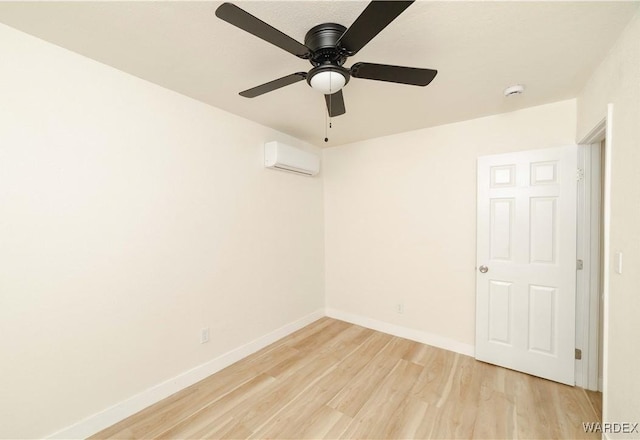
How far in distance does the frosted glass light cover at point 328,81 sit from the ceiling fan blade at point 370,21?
131 millimetres

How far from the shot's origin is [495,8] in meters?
1.25

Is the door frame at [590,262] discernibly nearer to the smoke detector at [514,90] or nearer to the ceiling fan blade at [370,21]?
the smoke detector at [514,90]

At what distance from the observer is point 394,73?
1.34 m

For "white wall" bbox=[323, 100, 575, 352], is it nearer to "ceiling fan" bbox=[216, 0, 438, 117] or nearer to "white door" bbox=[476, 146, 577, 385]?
"white door" bbox=[476, 146, 577, 385]

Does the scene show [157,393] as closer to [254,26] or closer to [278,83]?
[278,83]

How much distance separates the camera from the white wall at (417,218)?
2.54 metres

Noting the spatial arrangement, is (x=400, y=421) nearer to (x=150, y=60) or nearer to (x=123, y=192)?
(x=123, y=192)

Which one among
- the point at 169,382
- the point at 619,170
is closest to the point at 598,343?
the point at 619,170

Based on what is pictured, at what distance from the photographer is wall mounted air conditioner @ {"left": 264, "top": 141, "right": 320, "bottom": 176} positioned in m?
2.78

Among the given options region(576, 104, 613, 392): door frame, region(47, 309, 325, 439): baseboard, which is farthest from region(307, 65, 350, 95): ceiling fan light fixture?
region(47, 309, 325, 439): baseboard

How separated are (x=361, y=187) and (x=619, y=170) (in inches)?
88.2

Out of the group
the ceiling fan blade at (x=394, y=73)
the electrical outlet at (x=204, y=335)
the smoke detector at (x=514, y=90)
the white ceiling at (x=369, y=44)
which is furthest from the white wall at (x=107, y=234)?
the smoke detector at (x=514, y=90)

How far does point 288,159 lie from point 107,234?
175 centimetres

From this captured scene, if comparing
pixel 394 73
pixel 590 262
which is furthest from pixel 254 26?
pixel 590 262
